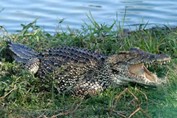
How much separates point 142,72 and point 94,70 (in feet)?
1.77

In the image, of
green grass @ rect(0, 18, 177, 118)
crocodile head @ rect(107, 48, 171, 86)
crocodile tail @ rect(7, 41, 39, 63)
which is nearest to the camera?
green grass @ rect(0, 18, 177, 118)

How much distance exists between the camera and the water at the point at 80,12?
12469 mm

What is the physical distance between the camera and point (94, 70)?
793 centimetres

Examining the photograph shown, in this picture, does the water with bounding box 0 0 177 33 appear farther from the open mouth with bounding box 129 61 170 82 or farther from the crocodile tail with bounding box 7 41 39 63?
the open mouth with bounding box 129 61 170 82

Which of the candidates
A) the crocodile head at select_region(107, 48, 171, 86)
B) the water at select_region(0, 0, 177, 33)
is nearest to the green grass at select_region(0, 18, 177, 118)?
the crocodile head at select_region(107, 48, 171, 86)

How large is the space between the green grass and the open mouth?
0.13 meters

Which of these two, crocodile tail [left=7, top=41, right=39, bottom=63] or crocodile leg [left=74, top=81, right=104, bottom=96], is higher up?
crocodile tail [left=7, top=41, right=39, bottom=63]

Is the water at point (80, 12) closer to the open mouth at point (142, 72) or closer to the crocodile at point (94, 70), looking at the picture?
the crocodile at point (94, 70)

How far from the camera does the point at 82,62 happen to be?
26.4 feet

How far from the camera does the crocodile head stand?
767 cm

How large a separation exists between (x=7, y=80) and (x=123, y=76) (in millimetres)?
1223

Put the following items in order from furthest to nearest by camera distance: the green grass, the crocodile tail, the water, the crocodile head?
the water < the crocodile tail < the crocodile head < the green grass

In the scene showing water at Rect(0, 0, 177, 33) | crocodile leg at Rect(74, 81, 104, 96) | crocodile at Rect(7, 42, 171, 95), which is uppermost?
water at Rect(0, 0, 177, 33)

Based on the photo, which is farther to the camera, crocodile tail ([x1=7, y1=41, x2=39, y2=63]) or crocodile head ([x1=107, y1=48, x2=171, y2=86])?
crocodile tail ([x1=7, y1=41, x2=39, y2=63])
